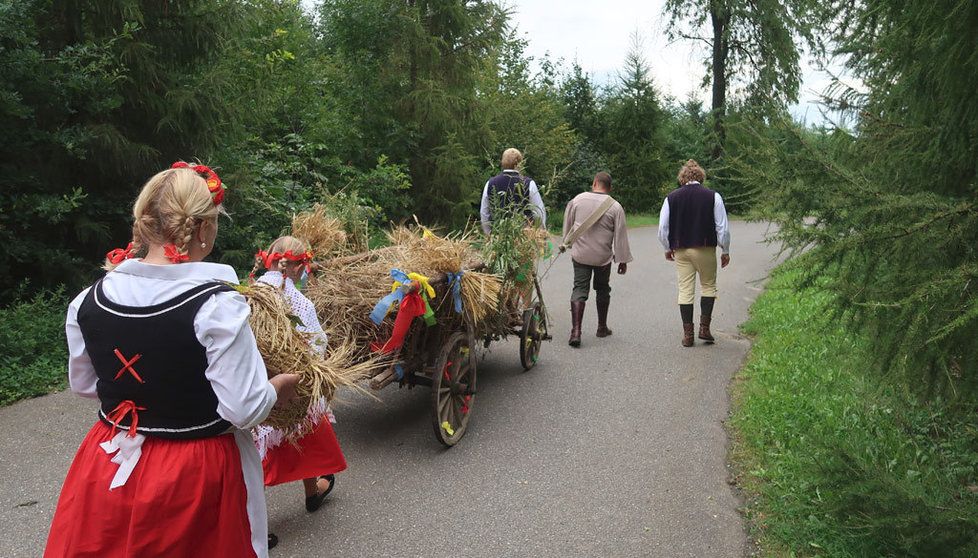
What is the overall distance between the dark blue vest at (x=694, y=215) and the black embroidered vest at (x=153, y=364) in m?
6.59

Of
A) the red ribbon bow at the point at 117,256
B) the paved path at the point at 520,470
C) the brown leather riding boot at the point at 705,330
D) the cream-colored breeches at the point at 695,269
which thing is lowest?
the paved path at the point at 520,470

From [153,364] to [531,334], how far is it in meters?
4.94

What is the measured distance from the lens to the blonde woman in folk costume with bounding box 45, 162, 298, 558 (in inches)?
84.6

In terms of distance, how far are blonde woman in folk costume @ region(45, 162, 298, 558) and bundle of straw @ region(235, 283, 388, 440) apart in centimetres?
51

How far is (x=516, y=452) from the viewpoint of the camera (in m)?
5.09

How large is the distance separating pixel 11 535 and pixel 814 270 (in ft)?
14.6

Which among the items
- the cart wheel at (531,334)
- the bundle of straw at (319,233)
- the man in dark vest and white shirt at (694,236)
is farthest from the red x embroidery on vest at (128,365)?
the man in dark vest and white shirt at (694,236)

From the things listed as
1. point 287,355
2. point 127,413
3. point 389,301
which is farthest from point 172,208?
point 389,301

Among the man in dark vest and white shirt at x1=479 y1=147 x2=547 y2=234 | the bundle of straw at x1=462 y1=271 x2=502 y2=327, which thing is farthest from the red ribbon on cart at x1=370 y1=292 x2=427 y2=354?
the man in dark vest and white shirt at x1=479 y1=147 x2=547 y2=234

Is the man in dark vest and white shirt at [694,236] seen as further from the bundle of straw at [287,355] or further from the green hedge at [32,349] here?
the green hedge at [32,349]

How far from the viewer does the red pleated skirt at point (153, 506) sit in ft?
7.25

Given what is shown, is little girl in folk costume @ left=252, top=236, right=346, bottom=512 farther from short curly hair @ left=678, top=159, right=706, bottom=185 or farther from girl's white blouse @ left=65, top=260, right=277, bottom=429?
short curly hair @ left=678, top=159, right=706, bottom=185

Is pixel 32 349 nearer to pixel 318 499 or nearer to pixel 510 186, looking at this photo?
pixel 318 499

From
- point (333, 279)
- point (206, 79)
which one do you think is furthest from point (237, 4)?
point (333, 279)
